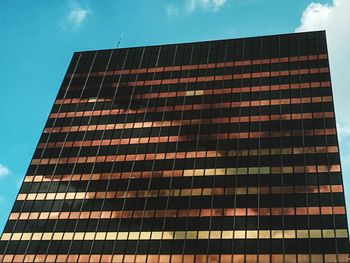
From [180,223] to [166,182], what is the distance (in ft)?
27.1

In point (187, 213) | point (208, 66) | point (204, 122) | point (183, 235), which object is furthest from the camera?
point (208, 66)

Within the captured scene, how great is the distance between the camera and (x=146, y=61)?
329 feet

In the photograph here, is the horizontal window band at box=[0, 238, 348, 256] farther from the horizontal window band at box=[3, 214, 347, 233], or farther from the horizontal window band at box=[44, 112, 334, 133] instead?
the horizontal window band at box=[44, 112, 334, 133]

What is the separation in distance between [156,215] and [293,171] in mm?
21817

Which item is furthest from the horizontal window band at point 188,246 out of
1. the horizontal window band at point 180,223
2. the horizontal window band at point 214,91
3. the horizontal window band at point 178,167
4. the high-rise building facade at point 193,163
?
the horizontal window band at point 214,91

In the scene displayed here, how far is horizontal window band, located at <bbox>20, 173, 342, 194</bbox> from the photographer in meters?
72.8

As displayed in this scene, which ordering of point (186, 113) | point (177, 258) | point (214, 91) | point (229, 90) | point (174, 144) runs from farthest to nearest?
point (214, 91), point (229, 90), point (186, 113), point (174, 144), point (177, 258)

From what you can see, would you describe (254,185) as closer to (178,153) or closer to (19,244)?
(178,153)

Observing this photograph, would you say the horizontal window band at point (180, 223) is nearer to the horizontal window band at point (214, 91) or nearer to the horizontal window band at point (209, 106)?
the horizontal window band at point (209, 106)

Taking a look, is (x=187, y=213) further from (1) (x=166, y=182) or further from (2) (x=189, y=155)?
(2) (x=189, y=155)

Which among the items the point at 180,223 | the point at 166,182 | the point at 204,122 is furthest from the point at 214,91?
the point at 180,223

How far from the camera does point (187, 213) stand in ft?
241

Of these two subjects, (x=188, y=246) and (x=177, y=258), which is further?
(x=188, y=246)

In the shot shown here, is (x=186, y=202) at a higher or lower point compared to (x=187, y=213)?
higher
